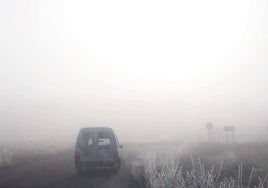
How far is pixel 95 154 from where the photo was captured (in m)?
17.4

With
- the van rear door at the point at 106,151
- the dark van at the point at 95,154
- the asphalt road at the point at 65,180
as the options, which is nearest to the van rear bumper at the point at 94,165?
the dark van at the point at 95,154

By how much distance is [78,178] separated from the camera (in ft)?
53.8

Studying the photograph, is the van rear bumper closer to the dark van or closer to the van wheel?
the dark van

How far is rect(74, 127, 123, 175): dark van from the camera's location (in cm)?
1731

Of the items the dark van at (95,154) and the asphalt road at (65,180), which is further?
the dark van at (95,154)

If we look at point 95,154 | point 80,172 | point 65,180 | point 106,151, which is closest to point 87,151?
point 95,154

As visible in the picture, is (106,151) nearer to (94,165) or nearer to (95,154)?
(95,154)

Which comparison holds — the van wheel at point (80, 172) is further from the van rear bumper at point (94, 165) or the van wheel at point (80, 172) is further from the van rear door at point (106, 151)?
the van rear door at point (106, 151)

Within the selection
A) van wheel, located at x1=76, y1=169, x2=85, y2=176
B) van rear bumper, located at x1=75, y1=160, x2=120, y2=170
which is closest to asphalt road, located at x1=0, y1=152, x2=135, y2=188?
van wheel, located at x1=76, y1=169, x2=85, y2=176

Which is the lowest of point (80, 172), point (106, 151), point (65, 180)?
point (65, 180)

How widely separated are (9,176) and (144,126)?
Answer: 15356 cm

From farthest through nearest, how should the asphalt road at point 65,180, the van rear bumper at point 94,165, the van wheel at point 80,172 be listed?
1. the van wheel at point 80,172
2. the van rear bumper at point 94,165
3. the asphalt road at point 65,180

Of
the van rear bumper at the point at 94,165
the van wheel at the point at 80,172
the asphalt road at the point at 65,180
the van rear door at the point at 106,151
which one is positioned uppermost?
the van rear door at the point at 106,151

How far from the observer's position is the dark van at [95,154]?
17312mm
